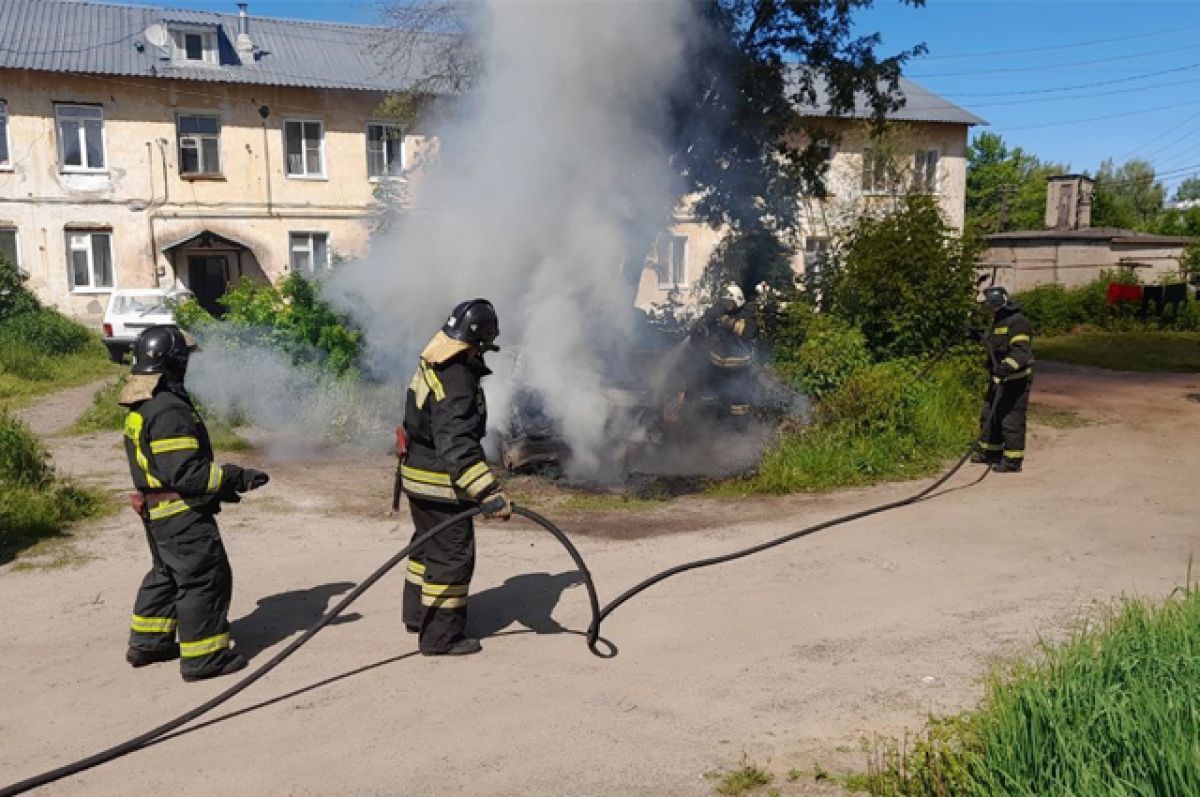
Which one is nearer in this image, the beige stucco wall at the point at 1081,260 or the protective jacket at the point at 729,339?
the protective jacket at the point at 729,339

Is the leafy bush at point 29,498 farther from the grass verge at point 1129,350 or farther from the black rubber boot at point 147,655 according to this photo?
the grass verge at point 1129,350

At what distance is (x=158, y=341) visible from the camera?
4.63 m

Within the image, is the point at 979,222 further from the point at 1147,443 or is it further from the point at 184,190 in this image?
the point at 184,190

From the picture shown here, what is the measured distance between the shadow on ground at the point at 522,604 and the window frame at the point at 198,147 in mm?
21038

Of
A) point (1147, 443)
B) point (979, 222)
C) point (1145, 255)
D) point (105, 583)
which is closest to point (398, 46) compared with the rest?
point (979, 222)

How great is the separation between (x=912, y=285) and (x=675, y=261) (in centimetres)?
1647

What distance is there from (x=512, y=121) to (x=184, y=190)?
15420 millimetres

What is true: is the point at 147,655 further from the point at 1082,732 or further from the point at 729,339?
the point at 729,339

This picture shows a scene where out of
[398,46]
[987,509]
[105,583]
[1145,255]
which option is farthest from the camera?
[1145,255]

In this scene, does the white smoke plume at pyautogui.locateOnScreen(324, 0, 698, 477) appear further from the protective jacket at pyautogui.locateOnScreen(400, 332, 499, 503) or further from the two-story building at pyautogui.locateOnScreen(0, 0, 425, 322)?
the two-story building at pyautogui.locateOnScreen(0, 0, 425, 322)

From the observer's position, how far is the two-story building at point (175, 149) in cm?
2256

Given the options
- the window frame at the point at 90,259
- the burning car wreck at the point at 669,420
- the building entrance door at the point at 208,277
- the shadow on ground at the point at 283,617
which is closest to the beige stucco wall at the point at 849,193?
the burning car wreck at the point at 669,420

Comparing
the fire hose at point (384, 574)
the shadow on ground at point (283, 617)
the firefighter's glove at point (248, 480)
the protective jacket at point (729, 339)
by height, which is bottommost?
the shadow on ground at point (283, 617)

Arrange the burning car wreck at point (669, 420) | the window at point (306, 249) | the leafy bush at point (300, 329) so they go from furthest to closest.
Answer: the window at point (306, 249)
the leafy bush at point (300, 329)
the burning car wreck at point (669, 420)
